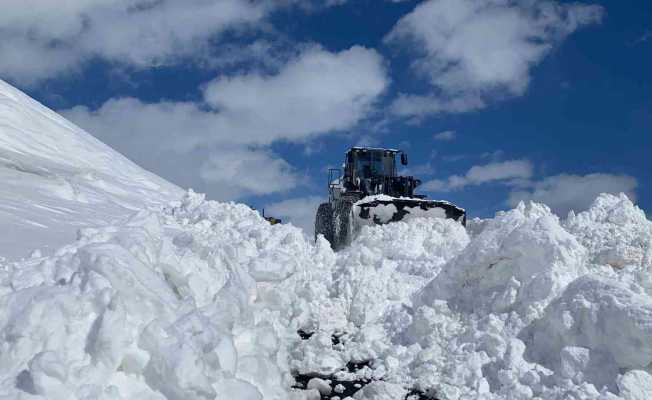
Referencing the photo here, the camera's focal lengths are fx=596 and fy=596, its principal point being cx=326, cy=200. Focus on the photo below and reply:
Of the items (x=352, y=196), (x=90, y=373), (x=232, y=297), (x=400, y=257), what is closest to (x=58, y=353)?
(x=90, y=373)

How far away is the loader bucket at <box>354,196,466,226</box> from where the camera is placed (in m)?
11.1

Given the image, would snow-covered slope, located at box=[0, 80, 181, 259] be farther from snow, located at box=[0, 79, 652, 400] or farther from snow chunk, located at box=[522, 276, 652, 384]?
snow chunk, located at box=[522, 276, 652, 384]

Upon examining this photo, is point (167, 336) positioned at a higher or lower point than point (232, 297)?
lower

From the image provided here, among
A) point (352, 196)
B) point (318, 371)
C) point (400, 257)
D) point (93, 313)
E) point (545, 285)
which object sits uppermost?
point (352, 196)

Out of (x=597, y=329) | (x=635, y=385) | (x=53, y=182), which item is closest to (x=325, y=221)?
(x=53, y=182)

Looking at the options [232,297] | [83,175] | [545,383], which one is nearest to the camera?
[545,383]

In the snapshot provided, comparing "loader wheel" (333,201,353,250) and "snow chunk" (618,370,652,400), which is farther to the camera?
"loader wheel" (333,201,353,250)

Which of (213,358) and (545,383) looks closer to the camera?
(213,358)

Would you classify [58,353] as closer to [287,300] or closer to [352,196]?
[287,300]

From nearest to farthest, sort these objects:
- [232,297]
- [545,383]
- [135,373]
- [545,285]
A: [135,373]
[545,383]
[232,297]
[545,285]

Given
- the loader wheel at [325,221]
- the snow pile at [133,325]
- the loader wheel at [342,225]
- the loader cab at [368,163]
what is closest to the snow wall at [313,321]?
the snow pile at [133,325]

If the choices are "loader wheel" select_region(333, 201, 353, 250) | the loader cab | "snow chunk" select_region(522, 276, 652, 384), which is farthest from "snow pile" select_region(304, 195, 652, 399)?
the loader cab

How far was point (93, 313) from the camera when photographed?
334cm

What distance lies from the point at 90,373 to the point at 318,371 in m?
2.40
